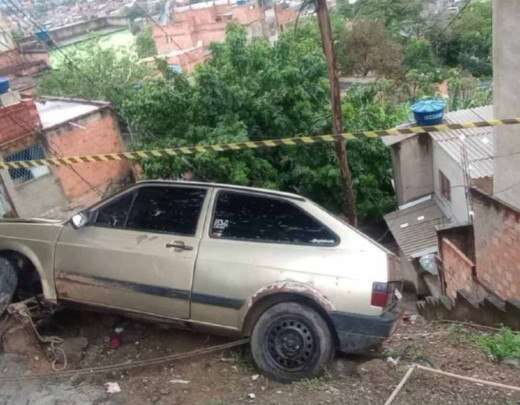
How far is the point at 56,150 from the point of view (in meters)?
18.2

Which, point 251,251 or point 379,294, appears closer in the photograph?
point 379,294

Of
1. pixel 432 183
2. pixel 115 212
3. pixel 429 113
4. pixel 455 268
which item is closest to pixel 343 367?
pixel 115 212

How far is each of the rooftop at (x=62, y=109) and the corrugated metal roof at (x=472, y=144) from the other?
36.5ft

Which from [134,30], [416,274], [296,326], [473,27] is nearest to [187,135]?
[416,274]

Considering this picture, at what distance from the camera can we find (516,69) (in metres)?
8.30

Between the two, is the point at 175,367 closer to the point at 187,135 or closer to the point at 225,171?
the point at 225,171

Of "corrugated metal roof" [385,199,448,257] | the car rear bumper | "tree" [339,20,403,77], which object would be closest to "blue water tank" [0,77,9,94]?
"corrugated metal roof" [385,199,448,257]

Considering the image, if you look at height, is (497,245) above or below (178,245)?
below

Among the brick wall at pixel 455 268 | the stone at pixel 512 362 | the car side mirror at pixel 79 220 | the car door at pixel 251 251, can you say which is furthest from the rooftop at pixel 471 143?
the car side mirror at pixel 79 220

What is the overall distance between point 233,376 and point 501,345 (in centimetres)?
220

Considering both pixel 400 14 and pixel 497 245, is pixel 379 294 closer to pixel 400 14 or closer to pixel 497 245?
pixel 497 245

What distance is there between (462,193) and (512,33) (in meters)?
6.02

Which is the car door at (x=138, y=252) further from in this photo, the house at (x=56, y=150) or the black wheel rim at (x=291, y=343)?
the house at (x=56, y=150)

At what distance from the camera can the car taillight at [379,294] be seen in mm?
4234
